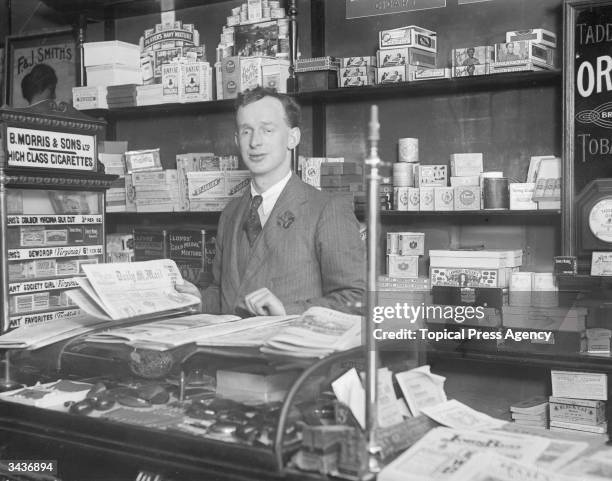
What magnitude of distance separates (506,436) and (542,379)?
2524mm

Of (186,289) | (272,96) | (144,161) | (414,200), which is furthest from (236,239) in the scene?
(144,161)

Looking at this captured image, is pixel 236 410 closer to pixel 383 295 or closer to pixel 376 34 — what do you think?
pixel 383 295

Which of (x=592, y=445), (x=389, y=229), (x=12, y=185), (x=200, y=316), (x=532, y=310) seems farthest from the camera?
(x=389, y=229)

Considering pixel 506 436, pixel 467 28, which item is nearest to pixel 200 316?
pixel 506 436

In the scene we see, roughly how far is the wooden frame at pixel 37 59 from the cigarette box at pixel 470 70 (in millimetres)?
2828

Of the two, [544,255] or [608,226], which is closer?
[608,226]

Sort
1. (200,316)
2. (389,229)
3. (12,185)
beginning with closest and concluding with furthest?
1. (200,316)
2. (12,185)
3. (389,229)

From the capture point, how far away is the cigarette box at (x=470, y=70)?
12.6 feet

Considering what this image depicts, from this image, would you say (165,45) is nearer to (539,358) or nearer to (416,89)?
(416,89)

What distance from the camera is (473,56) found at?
3873 millimetres

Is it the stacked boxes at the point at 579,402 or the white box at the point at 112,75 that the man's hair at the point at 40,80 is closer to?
the white box at the point at 112,75

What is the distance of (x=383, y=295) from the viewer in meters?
4.07

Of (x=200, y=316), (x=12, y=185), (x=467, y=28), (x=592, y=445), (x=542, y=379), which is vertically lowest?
(x=542, y=379)

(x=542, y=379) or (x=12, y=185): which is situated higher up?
(x=12, y=185)
